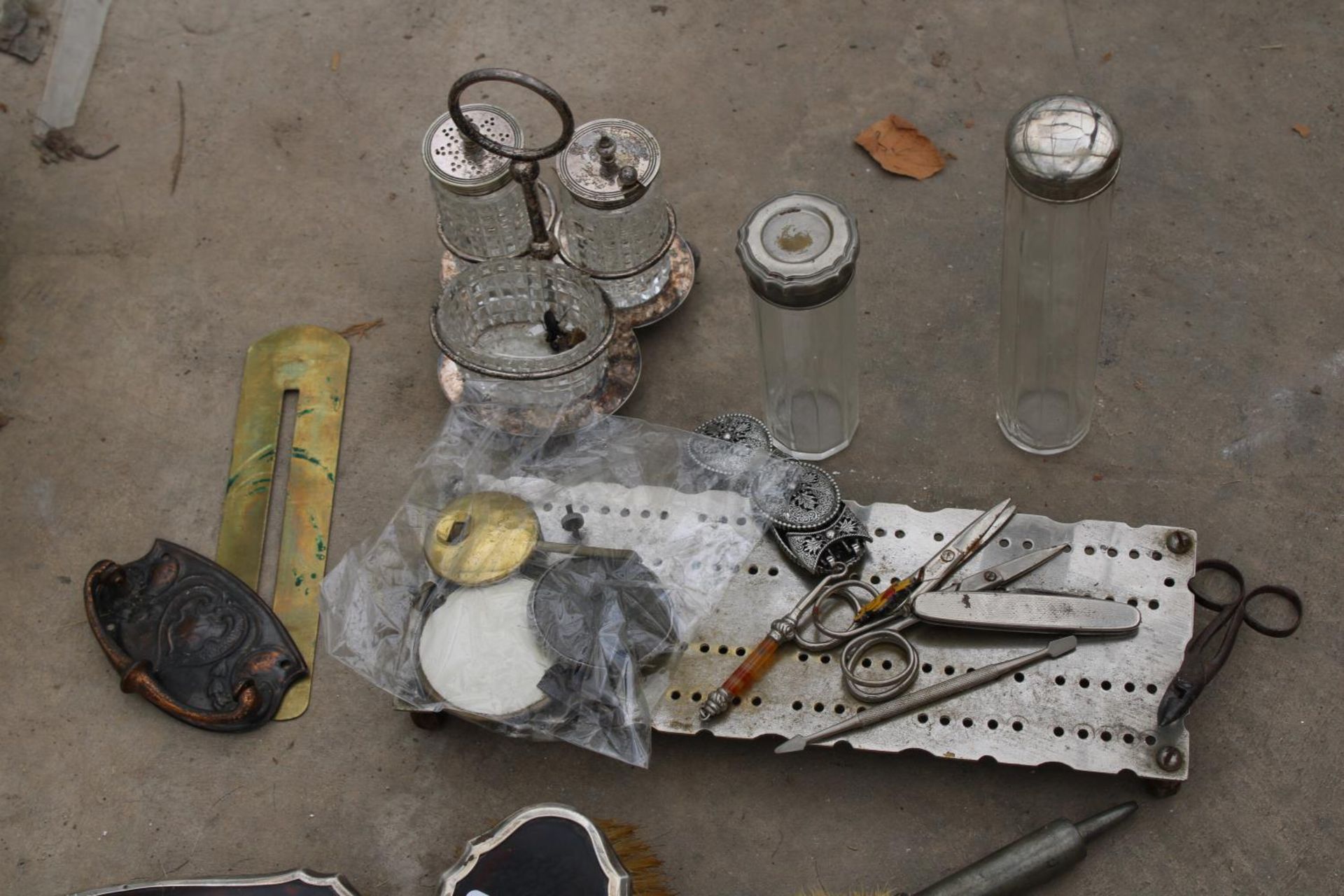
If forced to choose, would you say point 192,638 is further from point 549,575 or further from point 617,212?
point 617,212

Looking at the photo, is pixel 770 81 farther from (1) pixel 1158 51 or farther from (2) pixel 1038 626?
(2) pixel 1038 626

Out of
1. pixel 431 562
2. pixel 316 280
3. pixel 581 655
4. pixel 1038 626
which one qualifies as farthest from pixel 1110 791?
pixel 316 280

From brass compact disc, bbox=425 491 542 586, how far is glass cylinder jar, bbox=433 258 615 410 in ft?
0.54

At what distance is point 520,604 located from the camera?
63.3 inches

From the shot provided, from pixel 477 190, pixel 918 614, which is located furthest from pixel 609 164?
pixel 918 614

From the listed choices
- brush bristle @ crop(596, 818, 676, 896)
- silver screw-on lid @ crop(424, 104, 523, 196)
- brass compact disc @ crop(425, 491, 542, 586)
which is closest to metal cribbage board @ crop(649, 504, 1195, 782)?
brush bristle @ crop(596, 818, 676, 896)

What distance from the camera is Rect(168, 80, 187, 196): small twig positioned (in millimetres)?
2141

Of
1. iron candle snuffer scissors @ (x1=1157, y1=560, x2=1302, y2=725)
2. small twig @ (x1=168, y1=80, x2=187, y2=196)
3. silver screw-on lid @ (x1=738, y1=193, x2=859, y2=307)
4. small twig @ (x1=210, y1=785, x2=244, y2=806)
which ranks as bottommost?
small twig @ (x1=210, y1=785, x2=244, y2=806)

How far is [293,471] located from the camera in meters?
1.84

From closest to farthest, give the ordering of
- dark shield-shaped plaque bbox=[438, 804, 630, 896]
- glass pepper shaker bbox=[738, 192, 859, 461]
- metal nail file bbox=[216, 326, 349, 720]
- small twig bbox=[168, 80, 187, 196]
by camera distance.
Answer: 1. dark shield-shaped plaque bbox=[438, 804, 630, 896]
2. glass pepper shaker bbox=[738, 192, 859, 461]
3. metal nail file bbox=[216, 326, 349, 720]
4. small twig bbox=[168, 80, 187, 196]

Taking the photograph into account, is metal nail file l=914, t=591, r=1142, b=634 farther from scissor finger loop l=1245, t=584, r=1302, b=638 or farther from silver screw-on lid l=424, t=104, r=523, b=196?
silver screw-on lid l=424, t=104, r=523, b=196

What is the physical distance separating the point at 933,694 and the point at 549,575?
0.47 metres

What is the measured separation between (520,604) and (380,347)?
21.1 inches

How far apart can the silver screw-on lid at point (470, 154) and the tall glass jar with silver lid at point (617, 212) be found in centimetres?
8
